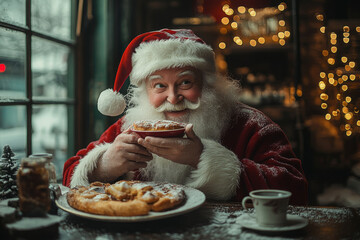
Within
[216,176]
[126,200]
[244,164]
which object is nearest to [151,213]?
[126,200]

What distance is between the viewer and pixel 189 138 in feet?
4.11

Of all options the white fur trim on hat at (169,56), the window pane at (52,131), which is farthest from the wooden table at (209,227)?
the window pane at (52,131)

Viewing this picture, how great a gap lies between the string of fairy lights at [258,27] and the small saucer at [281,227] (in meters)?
3.34

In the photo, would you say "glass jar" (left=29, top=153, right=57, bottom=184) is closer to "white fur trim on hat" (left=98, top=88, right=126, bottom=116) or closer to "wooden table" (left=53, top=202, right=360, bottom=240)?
"wooden table" (left=53, top=202, right=360, bottom=240)

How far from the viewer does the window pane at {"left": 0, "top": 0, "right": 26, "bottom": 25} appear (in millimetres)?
1602

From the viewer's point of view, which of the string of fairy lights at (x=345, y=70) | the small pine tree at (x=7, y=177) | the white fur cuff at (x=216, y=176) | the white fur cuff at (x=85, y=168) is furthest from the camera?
the string of fairy lights at (x=345, y=70)

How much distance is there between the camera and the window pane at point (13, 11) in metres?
1.60

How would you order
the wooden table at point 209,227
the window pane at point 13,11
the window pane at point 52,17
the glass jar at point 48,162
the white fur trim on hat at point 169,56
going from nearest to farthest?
the wooden table at point 209,227
the glass jar at point 48,162
the white fur trim on hat at point 169,56
the window pane at point 13,11
the window pane at point 52,17

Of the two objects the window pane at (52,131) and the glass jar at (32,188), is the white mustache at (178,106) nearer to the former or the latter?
the glass jar at (32,188)

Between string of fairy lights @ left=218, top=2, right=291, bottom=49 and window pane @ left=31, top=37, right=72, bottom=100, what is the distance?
225 centimetres

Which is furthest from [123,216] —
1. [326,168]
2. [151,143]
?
[326,168]

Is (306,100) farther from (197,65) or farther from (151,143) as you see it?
(151,143)

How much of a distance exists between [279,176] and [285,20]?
3257 millimetres

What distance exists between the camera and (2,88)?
5.40 feet
